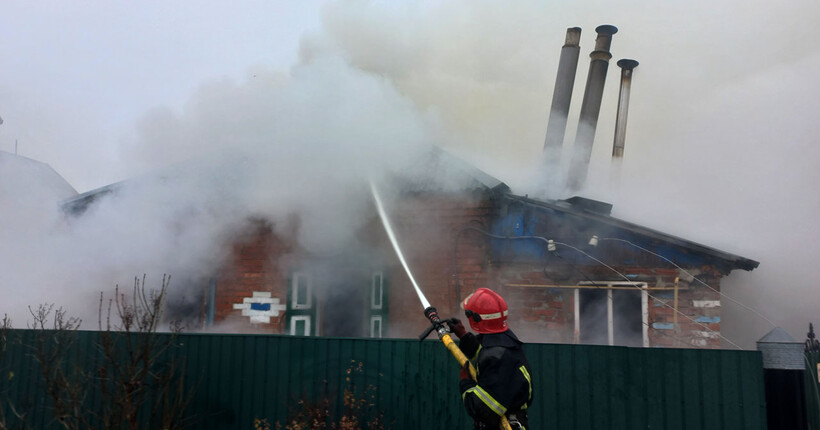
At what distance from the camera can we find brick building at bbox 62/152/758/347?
7484mm

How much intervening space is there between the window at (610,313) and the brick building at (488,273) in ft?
0.04

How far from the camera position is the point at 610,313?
766 cm

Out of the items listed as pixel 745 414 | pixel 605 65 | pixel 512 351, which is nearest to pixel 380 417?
pixel 512 351

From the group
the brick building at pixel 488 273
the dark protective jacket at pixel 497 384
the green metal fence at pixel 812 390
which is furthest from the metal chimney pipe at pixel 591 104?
the dark protective jacket at pixel 497 384

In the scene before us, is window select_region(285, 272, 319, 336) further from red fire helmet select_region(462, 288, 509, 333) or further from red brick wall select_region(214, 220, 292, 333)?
red fire helmet select_region(462, 288, 509, 333)

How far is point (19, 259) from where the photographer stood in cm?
946

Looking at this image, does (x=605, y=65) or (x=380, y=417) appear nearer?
(x=380, y=417)

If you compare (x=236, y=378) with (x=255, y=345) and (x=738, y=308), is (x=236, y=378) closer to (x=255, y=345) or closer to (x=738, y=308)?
(x=255, y=345)

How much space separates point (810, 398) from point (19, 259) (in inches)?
429

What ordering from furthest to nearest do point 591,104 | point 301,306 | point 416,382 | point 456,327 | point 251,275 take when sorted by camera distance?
point 591,104 < point 251,275 < point 301,306 < point 416,382 < point 456,327

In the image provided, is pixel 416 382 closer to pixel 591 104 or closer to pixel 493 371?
pixel 493 371

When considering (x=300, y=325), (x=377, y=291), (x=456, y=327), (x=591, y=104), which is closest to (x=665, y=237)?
(x=377, y=291)

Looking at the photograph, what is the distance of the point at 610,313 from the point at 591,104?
8.42m

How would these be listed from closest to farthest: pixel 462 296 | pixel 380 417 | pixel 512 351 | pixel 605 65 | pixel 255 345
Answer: pixel 512 351 < pixel 380 417 < pixel 255 345 < pixel 462 296 < pixel 605 65
